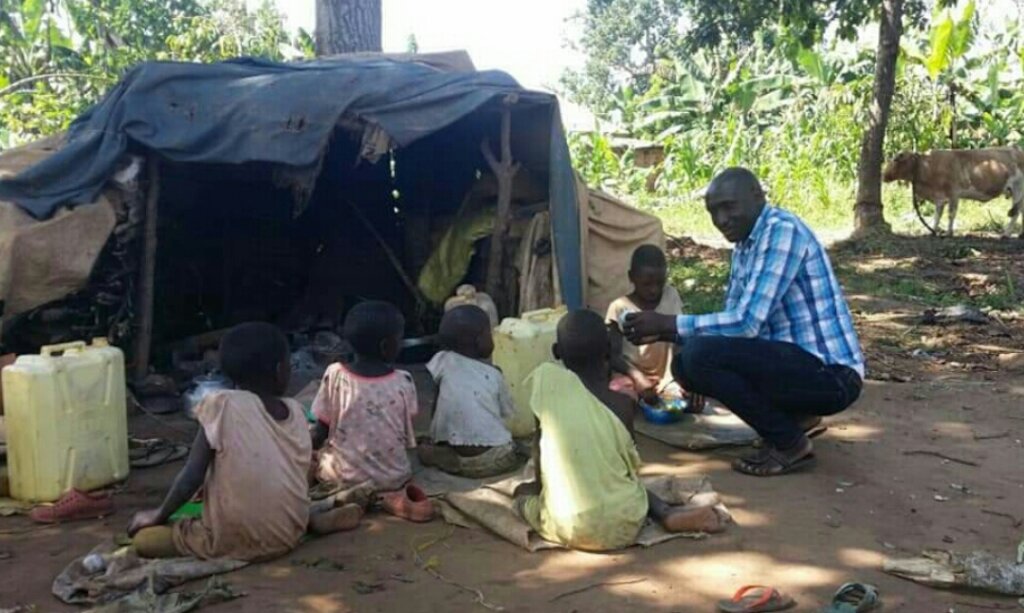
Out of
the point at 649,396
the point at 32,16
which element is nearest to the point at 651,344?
the point at 649,396

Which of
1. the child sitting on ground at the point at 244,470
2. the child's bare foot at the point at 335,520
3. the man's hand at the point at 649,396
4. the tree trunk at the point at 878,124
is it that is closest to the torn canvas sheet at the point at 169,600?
the child sitting on ground at the point at 244,470

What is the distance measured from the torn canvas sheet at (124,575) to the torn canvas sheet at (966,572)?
7.29 ft

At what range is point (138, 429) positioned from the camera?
219 inches

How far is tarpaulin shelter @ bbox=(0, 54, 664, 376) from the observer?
567 centimetres

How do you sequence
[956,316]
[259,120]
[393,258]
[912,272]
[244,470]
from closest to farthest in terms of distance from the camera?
[244,470] < [259,120] < [393,258] < [956,316] < [912,272]

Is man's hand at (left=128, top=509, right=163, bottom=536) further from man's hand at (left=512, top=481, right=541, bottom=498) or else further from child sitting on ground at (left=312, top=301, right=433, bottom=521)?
man's hand at (left=512, top=481, right=541, bottom=498)

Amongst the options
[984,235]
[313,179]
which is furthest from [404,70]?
[984,235]

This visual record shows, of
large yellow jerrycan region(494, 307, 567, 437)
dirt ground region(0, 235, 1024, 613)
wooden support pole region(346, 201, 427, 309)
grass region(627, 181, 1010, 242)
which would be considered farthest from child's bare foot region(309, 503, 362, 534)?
grass region(627, 181, 1010, 242)

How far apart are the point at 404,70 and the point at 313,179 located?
0.98 m

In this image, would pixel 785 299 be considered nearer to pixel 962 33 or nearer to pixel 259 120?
pixel 259 120

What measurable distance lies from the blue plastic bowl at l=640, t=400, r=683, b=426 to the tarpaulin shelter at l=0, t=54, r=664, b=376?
0.91 m

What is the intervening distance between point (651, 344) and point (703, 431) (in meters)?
0.52

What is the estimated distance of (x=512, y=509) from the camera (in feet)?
12.8

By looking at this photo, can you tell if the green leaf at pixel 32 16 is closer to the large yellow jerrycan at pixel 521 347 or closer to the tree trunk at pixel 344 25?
the tree trunk at pixel 344 25
